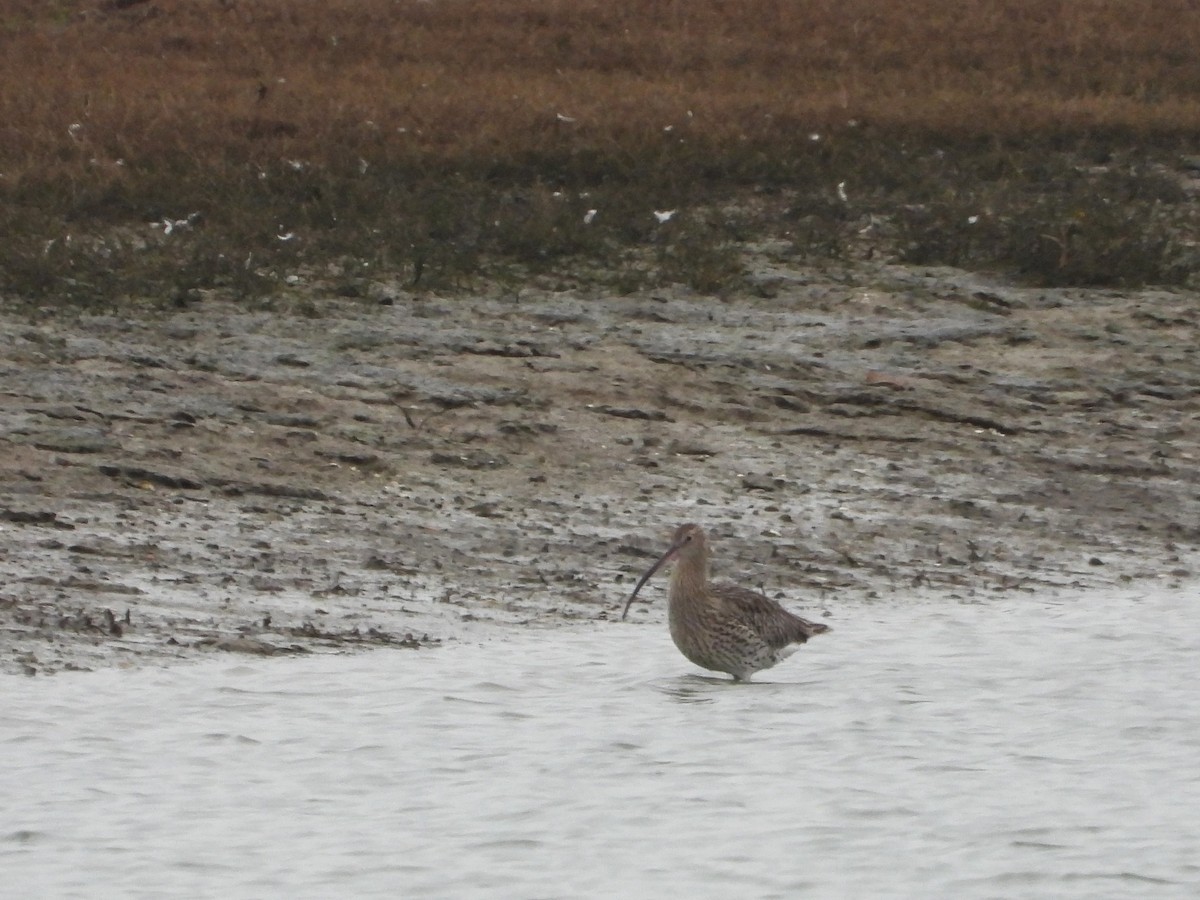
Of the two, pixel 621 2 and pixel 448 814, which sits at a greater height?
pixel 621 2

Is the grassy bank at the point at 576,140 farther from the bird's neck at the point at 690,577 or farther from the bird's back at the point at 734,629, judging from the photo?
the bird's back at the point at 734,629

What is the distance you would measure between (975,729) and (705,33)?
15.7 m

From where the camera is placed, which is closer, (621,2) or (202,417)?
(202,417)

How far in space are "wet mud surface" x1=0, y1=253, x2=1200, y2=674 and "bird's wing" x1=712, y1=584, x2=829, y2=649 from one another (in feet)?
2.33

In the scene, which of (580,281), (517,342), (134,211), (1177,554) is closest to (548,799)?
(1177,554)

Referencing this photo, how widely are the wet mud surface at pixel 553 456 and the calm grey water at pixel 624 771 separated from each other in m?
0.51

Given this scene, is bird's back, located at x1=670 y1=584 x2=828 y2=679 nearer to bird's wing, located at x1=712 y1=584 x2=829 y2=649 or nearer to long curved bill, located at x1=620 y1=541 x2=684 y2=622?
bird's wing, located at x1=712 y1=584 x2=829 y2=649

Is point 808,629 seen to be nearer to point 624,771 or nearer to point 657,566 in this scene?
point 657,566

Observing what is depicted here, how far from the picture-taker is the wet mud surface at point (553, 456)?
9.09 metres

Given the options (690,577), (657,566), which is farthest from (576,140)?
(690,577)

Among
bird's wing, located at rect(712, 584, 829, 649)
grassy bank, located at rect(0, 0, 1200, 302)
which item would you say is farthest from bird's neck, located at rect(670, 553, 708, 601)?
grassy bank, located at rect(0, 0, 1200, 302)

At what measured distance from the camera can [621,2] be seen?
958 inches

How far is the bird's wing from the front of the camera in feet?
28.2

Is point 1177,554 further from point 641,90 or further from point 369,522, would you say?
point 641,90
